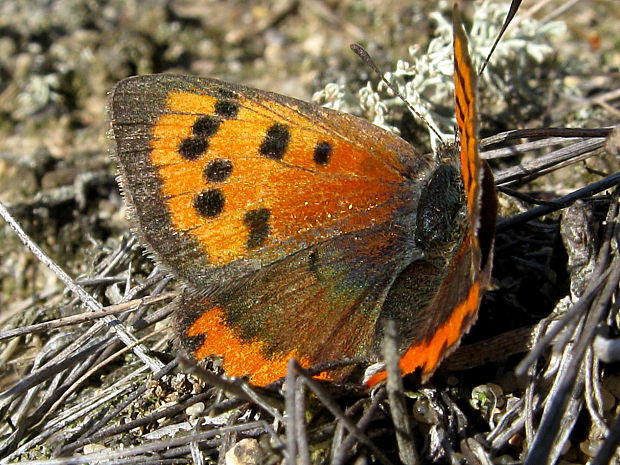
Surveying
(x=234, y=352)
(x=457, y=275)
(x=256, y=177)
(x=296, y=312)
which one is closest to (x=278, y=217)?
(x=256, y=177)

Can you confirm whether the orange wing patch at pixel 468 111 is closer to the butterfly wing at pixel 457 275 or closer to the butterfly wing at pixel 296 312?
the butterfly wing at pixel 457 275

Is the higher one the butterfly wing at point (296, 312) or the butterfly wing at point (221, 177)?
the butterfly wing at point (221, 177)

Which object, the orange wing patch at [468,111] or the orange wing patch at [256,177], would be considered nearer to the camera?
the orange wing patch at [468,111]

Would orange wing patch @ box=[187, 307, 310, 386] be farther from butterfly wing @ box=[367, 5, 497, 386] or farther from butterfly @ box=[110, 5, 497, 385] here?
butterfly wing @ box=[367, 5, 497, 386]

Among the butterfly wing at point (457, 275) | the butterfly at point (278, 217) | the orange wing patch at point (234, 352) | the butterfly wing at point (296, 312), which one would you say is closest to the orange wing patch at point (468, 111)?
the butterfly wing at point (457, 275)

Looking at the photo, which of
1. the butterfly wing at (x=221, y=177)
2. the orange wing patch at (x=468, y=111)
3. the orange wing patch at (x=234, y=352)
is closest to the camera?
the orange wing patch at (x=468, y=111)

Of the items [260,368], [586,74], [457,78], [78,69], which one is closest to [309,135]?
[457,78]

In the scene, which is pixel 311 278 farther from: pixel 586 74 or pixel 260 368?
pixel 586 74
